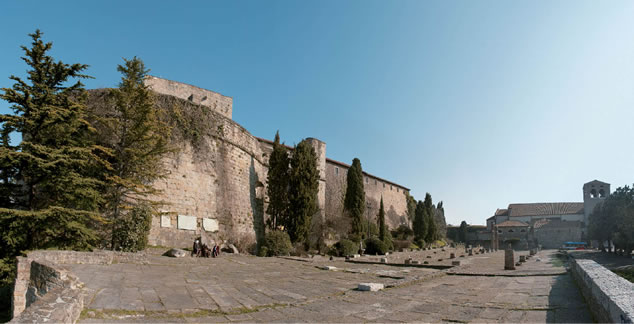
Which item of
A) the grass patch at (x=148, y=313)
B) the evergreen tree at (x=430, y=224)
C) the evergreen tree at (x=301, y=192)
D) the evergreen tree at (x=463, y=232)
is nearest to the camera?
the grass patch at (x=148, y=313)

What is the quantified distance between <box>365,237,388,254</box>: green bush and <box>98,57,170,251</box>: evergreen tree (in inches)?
710

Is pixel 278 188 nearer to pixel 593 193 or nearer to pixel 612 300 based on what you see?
pixel 612 300

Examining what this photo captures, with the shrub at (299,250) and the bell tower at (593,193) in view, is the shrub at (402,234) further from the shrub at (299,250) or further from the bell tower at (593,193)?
the bell tower at (593,193)

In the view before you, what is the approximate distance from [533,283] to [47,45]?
60.3ft

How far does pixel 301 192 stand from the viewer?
80.4ft

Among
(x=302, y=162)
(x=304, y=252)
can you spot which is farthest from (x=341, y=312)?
(x=302, y=162)

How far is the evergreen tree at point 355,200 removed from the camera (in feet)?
104

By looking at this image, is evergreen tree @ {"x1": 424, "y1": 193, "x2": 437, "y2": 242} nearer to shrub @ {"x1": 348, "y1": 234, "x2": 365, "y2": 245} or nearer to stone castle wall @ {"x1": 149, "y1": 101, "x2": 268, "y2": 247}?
shrub @ {"x1": 348, "y1": 234, "x2": 365, "y2": 245}

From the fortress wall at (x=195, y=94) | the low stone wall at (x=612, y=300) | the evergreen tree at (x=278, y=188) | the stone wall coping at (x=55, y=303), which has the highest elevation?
the fortress wall at (x=195, y=94)

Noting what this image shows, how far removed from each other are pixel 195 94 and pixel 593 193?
70.7 m

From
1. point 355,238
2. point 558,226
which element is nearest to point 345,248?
point 355,238

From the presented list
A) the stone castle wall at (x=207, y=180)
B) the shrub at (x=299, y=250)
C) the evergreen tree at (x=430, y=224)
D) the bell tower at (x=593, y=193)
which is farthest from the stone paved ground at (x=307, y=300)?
the bell tower at (x=593, y=193)

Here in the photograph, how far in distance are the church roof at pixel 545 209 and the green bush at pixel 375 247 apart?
203 feet

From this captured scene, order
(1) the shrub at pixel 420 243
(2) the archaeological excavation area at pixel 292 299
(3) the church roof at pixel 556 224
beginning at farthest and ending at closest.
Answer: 1. (3) the church roof at pixel 556 224
2. (1) the shrub at pixel 420 243
3. (2) the archaeological excavation area at pixel 292 299
